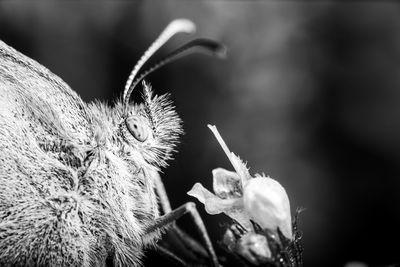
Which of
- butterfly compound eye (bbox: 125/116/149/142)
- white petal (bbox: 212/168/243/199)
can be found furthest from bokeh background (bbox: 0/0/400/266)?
white petal (bbox: 212/168/243/199)

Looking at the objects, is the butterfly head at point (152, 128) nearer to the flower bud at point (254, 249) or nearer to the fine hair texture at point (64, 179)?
the fine hair texture at point (64, 179)

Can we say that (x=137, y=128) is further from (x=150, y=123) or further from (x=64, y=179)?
(x=64, y=179)

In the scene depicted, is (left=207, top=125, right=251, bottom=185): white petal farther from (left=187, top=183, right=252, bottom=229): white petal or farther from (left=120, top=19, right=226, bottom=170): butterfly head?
(left=120, top=19, right=226, bottom=170): butterfly head

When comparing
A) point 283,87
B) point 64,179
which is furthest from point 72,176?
point 283,87

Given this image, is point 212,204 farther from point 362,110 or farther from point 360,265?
point 362,110

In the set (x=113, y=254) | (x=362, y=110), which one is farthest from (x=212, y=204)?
(x=362, y=110)

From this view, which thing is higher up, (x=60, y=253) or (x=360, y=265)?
(x=60, y=253)

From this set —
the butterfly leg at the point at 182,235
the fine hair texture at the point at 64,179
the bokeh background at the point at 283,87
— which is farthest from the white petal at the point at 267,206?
the bokeh background at the point at 283,87
